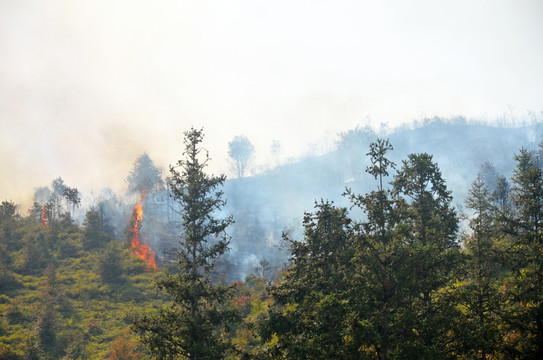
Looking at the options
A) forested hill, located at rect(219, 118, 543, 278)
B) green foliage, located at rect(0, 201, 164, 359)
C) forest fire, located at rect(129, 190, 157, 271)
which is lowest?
green foliage, located at rect(0, 201, 164, 359)

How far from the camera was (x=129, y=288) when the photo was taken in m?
55.0

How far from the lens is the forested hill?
102000 mm

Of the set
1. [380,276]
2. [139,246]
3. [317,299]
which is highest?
Result: [139,246]

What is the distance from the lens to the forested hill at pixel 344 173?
102 meters

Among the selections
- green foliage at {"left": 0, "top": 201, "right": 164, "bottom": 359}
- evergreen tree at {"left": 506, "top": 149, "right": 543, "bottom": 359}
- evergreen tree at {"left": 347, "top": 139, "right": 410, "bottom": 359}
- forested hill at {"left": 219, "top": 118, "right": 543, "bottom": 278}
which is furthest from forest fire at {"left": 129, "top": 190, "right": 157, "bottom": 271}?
evergreen tree at {"left": 506, "top": 149, "right": 543, "bottom": 359}

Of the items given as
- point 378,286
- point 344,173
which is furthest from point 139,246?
point 344,173

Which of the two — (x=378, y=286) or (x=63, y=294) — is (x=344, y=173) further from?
(x=378, y=286)

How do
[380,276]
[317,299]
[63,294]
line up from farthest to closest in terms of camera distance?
[63,294]
[317,299]
[380,276]

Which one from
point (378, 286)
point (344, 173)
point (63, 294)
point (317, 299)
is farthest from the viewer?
→ point (344, 173)

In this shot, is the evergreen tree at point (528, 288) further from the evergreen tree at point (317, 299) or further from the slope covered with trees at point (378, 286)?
the evergreen tree at point (317, 299)

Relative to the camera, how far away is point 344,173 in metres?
135

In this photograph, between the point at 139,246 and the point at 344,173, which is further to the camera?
the point at 344,173

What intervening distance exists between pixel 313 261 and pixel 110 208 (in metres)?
96.9

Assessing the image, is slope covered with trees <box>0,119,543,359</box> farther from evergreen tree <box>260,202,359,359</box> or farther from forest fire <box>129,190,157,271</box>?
forest fire <box>129,190,157,271</box>
